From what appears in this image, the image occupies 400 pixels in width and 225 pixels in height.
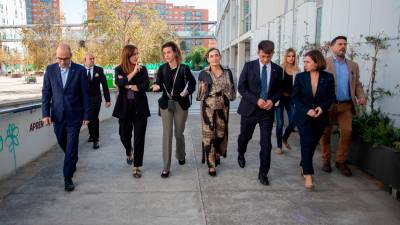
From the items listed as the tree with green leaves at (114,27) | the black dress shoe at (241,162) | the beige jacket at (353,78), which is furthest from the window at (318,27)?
the tree with green leaves at (114,27)

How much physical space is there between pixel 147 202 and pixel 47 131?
3617 millimetres

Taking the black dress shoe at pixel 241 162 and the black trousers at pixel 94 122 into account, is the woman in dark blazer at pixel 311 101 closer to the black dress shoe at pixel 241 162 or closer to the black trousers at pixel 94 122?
the black dress shoe at pixel 241 162

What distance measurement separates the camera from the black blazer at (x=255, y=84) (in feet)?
15.6

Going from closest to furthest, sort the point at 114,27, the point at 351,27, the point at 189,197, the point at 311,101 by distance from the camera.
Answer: the point at 189,197
the point at 311,101
the point at 351,27
the point at 114,27

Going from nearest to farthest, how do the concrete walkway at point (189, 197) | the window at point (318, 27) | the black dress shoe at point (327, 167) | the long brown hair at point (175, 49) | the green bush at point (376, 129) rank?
the concrete walkway at point (189, 197) < the green bush at point (376, 129) < the long brown hair at point (175, 49) < the black dress shoe at point (327, 167) < the window at point (318, 27)

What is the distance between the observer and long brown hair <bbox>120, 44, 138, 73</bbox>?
16.6 feet

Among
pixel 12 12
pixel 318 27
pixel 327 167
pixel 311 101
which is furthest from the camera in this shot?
pixel 12 12

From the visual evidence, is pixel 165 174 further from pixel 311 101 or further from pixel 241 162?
pixel 311 101

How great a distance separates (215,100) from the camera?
507 centimetres

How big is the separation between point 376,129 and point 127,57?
359cm

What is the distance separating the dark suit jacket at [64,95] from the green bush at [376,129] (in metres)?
3.82

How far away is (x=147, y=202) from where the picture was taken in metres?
4.18

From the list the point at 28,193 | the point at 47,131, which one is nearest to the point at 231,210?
the point at 28,193

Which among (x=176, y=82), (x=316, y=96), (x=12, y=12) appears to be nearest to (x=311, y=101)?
(x=316, y=96)
